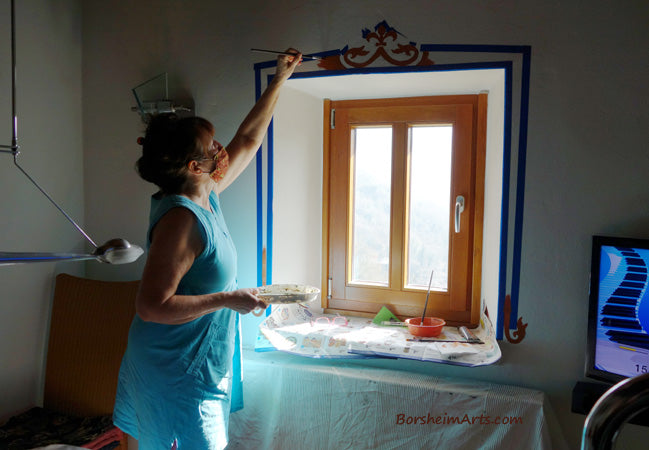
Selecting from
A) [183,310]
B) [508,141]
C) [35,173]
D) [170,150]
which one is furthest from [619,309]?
[35,173]

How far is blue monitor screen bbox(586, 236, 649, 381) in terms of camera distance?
130 centimetres

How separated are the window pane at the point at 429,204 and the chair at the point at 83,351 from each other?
3.77 feet

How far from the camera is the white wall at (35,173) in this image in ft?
5.77

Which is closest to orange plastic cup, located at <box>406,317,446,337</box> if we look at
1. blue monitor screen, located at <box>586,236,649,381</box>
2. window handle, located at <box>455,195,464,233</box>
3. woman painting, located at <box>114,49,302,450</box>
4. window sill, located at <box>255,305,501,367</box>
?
window sill, located at <box>255,305,501,367</box>

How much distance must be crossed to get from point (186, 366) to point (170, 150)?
0.56 meters

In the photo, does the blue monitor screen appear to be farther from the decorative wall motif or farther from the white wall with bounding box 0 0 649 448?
the decorative wall motif

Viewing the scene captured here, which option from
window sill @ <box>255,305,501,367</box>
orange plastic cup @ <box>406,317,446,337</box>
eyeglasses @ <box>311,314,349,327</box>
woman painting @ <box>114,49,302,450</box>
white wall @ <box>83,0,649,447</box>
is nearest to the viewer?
woman painting @ <box>114,49,302,450</box>

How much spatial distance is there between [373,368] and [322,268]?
22.7 inches

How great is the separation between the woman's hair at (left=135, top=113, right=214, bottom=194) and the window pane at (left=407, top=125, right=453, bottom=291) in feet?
3.27

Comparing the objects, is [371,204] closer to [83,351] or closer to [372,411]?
[372,411]

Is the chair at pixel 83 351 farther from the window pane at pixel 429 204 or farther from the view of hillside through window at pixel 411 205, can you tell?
the window pane at pixel 429 204

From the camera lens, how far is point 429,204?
194 centimetres

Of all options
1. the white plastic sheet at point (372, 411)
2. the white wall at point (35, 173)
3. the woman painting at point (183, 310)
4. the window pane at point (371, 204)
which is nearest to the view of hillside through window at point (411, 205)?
the window pane at point (371, 204)

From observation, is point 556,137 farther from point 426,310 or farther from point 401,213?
point 426,310
